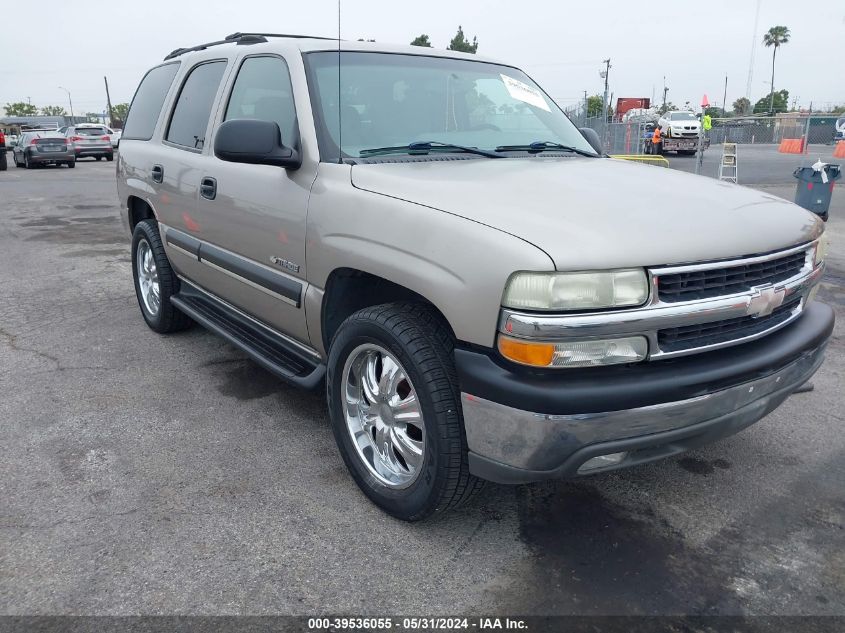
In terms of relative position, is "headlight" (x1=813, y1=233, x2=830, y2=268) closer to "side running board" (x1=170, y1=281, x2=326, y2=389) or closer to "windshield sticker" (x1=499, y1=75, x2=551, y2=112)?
"windshield sticker" (x1=499, y1=75, x2=551, y2=112)

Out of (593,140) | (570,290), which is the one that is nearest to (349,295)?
(570,290)

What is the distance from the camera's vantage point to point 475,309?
2256 millimetres

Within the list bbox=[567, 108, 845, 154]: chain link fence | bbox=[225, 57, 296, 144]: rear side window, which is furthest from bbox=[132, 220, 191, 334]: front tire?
bbox=[567, 108, 845, 154]: chain link fence

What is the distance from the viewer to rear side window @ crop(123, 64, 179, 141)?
4.93 m

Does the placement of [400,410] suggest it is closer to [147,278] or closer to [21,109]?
[147,278]

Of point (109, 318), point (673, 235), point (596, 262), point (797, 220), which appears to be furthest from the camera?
point (109, 318)

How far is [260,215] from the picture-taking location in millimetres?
3404

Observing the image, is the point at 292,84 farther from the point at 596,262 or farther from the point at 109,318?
the point at 109,318

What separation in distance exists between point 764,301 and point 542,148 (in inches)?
57.5

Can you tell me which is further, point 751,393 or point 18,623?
point 751,393

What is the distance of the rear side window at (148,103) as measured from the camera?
194 inches

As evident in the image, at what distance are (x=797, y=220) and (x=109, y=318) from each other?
497 cm

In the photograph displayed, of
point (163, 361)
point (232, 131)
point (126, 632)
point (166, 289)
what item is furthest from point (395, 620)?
point (166, 289)

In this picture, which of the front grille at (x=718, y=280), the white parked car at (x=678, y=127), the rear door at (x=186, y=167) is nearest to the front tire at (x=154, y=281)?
the rear door at (x=186, y=167)
